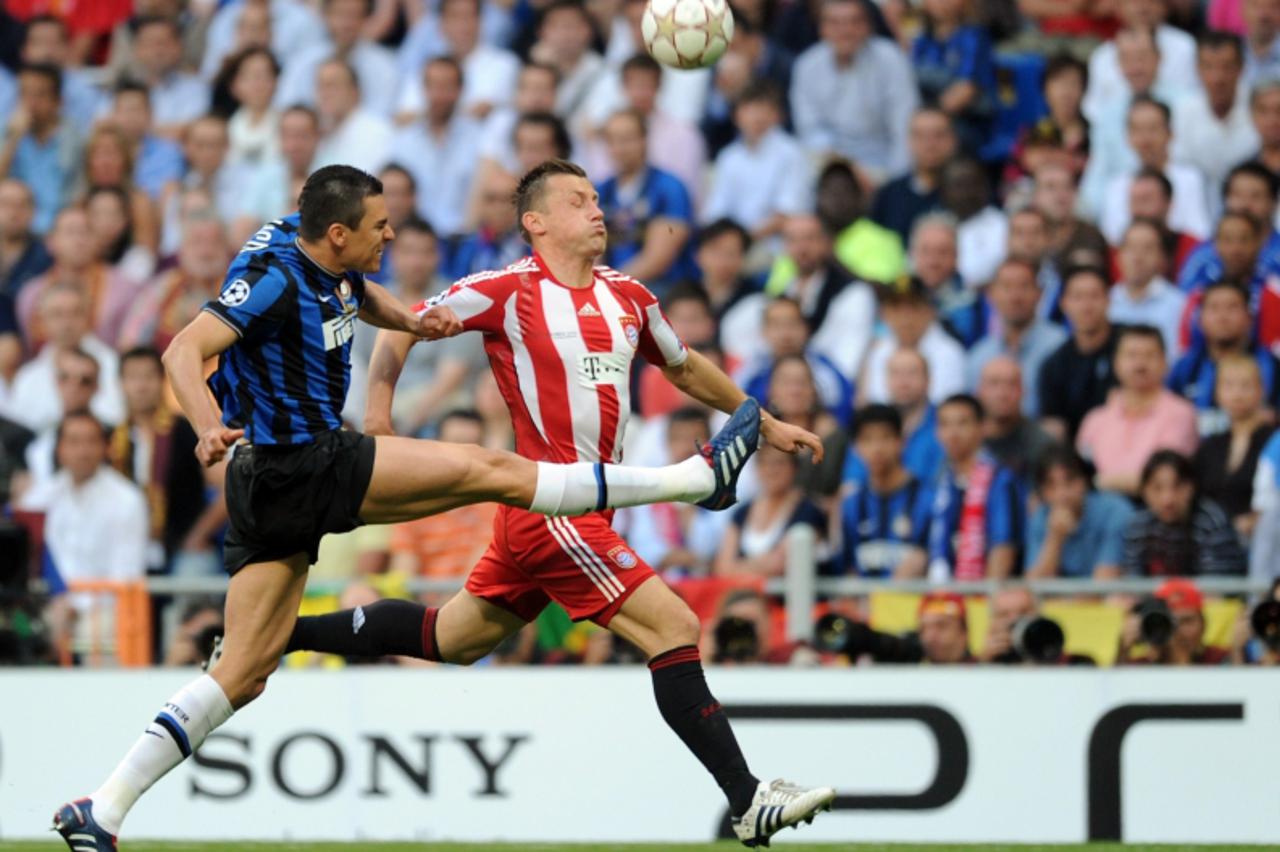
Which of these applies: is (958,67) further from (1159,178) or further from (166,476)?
(166,476)

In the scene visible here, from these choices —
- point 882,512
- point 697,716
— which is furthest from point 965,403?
point 697,716

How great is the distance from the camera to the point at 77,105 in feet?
53.2

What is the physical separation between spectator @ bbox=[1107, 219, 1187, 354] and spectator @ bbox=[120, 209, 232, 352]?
5.63 m

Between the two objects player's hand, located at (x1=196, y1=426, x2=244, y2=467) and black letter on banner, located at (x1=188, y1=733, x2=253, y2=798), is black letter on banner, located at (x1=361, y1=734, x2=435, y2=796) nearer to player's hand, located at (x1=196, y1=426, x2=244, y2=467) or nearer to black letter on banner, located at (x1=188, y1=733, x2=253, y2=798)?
black letter on banner, located at (x1=188, y1=733, x2=253, y2=798)

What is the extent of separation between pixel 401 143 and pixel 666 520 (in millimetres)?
4262

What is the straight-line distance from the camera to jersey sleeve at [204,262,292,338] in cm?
724

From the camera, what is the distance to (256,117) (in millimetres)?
15477

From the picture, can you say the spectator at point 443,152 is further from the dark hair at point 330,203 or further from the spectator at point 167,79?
the dark hair at point 330,203

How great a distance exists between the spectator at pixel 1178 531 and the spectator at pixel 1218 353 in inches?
32.3

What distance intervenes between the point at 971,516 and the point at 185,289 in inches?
218

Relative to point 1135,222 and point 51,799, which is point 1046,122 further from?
point 51,799

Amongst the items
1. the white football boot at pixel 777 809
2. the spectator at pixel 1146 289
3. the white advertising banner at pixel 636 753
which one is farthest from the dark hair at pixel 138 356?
the white football boot at pixel 777 809

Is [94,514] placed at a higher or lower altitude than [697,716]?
higher

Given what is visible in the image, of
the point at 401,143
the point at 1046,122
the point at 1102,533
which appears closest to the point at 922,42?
the point at 1046,122
